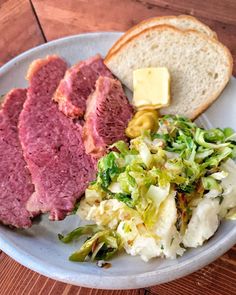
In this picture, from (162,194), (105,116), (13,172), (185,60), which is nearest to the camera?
(162,194)

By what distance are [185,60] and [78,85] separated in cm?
55

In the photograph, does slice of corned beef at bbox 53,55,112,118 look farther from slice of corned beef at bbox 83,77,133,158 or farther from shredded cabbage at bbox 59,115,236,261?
shredded cabbage at bbox 59,115,236,261

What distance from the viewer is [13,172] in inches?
85.5

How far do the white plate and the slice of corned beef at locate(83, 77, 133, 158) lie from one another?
0.36m

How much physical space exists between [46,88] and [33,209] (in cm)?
65

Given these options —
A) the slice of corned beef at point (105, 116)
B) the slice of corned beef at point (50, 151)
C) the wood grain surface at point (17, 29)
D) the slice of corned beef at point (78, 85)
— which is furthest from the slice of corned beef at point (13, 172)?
the wood grain surface at point (17, 29)

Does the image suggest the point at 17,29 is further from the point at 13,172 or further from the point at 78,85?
the point at 13,172

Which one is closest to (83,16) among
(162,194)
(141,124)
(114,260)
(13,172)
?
(141,124)

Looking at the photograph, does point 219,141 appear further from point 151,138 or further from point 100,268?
point 100,268

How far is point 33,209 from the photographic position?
2.08 meters

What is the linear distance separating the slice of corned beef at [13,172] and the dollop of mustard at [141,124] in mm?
518

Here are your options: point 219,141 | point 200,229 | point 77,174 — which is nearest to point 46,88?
point 77,174

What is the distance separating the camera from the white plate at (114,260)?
1781mm

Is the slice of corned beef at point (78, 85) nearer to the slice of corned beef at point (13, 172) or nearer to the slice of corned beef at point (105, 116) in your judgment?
the slice of corned beef at point (105, 116)
